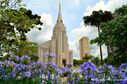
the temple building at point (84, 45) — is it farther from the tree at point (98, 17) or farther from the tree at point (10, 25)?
the tree at point (10, 25)

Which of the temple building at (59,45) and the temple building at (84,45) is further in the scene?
the temple building at (84,45)

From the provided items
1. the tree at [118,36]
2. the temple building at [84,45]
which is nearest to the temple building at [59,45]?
the temple building at [84,45]

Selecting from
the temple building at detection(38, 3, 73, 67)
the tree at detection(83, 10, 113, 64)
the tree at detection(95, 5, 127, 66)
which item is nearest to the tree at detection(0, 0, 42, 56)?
the tree at detection(95, 5, 127, 66)

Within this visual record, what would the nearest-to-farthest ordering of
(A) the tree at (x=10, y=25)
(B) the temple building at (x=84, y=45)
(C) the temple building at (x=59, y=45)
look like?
1. (A) the tree at (x=10, y=25)
2. (C) the temple building at (x=59, y=45)
3. (B) the temple building at (x=84, y=45)

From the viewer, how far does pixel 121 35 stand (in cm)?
1647

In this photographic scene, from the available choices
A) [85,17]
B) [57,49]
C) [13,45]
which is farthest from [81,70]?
[57,49]

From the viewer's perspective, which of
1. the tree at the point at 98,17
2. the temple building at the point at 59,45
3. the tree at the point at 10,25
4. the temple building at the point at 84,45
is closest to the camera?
the tree at the point at 10,25

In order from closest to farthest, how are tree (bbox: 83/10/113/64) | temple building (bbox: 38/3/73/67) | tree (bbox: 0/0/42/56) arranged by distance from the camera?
tree (bbox: 0/0/42/56)
tree (bbox: 83/10/113/64)
temple building (bbox: 38/3/73/67)

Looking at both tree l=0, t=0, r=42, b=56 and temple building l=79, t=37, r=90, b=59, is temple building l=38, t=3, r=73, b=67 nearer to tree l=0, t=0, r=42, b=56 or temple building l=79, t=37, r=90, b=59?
temple building l=79, t=37, r=90, b=59

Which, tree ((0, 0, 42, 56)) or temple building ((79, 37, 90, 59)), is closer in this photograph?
tree ((0, 0, 42, 56))

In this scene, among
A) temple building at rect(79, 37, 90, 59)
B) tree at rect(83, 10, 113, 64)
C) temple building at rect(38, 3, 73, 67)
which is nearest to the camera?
tree at rect(83, 10, 113, 64)

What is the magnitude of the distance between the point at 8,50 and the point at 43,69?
9851 millimetres

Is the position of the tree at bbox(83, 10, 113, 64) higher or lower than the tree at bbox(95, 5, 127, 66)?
higher

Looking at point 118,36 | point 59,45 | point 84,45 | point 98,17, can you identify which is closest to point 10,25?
point 118,36
